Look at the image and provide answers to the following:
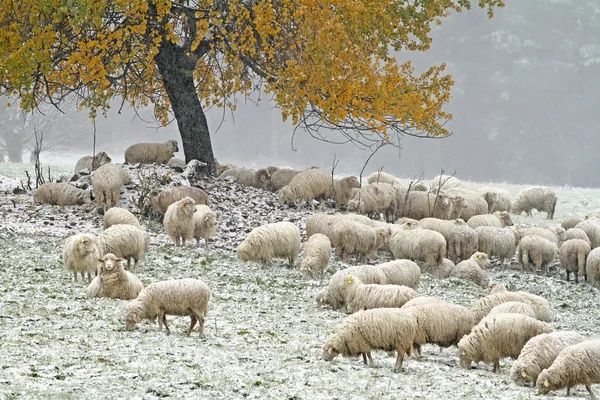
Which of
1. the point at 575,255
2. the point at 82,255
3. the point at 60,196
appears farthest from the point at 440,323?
the point at 60,196

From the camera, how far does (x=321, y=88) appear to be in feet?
63.4

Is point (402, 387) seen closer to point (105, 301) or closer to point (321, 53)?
point (105, 301)

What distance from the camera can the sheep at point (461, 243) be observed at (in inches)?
686

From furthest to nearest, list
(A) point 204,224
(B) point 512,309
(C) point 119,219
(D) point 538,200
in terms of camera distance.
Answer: (D) point 538,200
(A) point 204,224
(C) point 119,219
(B) point 512,309

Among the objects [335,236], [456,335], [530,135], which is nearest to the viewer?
[456,335]

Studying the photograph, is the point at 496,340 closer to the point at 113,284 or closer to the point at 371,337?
the point at 371,337

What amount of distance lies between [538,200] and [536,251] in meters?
9.78

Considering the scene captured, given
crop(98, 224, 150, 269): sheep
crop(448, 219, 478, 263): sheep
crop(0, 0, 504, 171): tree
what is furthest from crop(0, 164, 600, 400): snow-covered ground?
crop(0, 0, 504, 171): tree

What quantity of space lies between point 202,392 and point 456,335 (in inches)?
158

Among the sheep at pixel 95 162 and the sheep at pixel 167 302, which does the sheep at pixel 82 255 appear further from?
the sheep at pixel 95 162

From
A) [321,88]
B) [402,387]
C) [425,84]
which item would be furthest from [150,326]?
[425,84]

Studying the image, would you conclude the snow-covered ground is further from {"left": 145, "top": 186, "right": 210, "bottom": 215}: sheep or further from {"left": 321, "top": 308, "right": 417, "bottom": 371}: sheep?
{"left": 145, "top": 186, "right": 210, "bottom": 215}: sheep

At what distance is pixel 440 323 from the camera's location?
985 cm

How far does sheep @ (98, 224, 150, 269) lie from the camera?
13.9m
